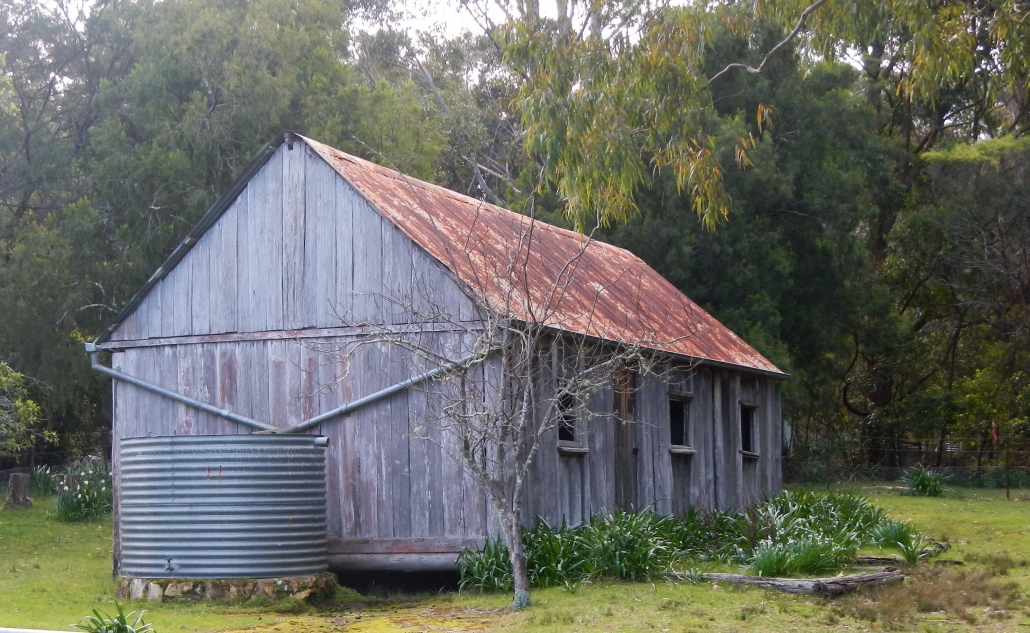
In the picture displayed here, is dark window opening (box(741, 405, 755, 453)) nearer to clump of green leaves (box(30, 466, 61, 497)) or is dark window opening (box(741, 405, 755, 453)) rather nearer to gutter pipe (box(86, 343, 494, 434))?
gutter pipe (box(86, 343, 494, 434))

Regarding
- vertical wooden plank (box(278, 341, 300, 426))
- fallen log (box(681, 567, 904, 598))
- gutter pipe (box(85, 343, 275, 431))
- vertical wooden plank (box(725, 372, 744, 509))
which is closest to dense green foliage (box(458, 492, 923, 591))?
fallen log (box(681, 567, 904, 598))

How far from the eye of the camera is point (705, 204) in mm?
24641

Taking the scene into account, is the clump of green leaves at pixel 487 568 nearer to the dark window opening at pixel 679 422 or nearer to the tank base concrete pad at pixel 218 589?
the tank base concrete pad at pixel 218 589

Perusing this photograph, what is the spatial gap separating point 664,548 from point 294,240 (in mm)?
6239

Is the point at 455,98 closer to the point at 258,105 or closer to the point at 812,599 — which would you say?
the point at 258,105

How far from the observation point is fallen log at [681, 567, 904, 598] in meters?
13.2

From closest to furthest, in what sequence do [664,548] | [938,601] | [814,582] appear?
[938,601] → [814,582] → [664,548]

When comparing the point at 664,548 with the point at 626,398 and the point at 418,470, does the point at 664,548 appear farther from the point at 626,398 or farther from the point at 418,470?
the point at 418,470

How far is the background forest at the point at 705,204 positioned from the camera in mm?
29875

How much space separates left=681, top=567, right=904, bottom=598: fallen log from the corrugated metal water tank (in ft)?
15.7

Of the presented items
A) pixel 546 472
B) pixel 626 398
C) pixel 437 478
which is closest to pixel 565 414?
pixel 546 472

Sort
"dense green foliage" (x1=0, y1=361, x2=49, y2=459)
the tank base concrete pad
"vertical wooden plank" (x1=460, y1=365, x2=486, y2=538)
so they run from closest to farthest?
the tank base concrete pad → "vertical wooden plank" (x1=460, y1=365, x2=486, y2=538) → "dense green foliage" (x1=0, y1=361, x2=49, y2=459)

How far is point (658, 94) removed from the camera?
14312 millimetres

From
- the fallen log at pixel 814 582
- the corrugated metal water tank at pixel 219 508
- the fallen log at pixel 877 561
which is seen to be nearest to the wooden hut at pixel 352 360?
the corrugated metal water tank at pixel 219 508
